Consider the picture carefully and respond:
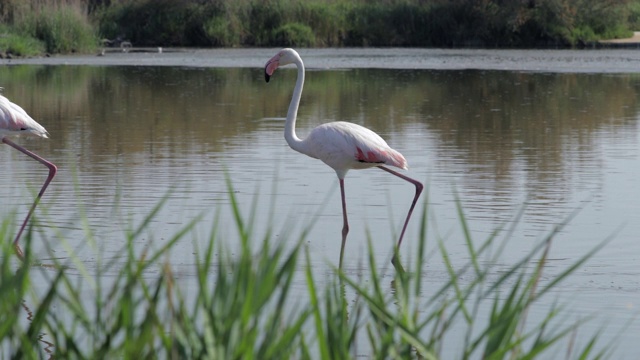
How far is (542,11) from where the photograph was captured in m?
41.2

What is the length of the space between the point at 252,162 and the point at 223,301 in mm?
8274

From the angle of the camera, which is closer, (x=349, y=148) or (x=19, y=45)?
(x=349, y=148)

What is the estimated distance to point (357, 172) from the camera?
11.0 m

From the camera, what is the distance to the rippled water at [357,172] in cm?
726

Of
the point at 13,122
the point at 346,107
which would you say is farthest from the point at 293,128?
the point at 346,107

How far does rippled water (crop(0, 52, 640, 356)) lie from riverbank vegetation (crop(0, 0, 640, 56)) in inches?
659

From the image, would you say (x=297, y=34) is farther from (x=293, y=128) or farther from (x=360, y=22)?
(x=293, y=128)

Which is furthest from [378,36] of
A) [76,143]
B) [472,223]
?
[472,223]

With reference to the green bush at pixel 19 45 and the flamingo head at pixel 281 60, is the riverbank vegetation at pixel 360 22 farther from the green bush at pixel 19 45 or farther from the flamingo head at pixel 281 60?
the flamingo head at pixel 281 60

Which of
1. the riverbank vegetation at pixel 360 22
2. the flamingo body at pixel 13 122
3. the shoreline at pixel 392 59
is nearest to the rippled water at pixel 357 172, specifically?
the flamingo body at pixel 13 122

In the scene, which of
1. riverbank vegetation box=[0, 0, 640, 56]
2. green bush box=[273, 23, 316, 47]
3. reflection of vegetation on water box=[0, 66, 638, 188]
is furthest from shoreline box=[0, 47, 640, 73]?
riverbank vegetation box=[0, 0, 640, 56]

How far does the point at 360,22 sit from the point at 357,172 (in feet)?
101

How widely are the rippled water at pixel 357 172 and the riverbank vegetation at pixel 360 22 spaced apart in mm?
16747

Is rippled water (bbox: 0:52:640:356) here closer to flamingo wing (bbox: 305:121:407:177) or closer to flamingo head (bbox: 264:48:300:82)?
flamingo wing (bbox: 305:121:407:177)
